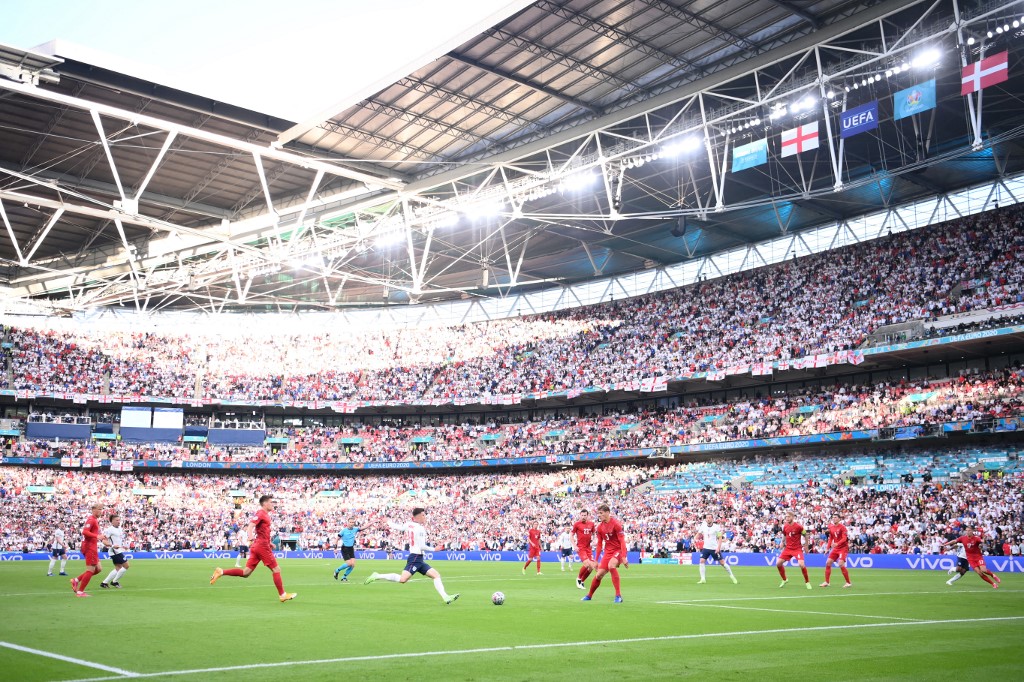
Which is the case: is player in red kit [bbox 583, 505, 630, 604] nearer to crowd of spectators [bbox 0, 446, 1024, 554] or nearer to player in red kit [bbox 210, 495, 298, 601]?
player in red kit [bbox 210, 495, 298, 601]

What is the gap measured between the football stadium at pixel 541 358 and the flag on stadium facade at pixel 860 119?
0.94 feet

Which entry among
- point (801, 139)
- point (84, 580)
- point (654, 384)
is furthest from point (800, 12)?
point (654, 384)

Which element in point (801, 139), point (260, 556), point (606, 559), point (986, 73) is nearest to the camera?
point (260, 556)

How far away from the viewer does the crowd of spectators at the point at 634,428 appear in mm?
44844

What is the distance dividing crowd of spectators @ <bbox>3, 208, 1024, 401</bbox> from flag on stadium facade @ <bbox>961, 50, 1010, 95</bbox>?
1859 centimetres

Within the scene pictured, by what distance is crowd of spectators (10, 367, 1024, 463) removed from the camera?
147ft

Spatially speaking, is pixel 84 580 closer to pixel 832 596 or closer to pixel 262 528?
pixel 262 528

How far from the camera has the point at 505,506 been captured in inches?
2344

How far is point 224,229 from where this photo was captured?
151 ft

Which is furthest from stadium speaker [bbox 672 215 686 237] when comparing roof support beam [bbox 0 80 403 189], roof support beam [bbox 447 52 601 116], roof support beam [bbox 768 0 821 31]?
roof support beam [bbox 768 0 821 31]

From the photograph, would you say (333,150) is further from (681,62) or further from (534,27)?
(681,62)

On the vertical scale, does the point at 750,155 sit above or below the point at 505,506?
above

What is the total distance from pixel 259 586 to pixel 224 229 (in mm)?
25907

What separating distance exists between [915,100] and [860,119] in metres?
1.87
